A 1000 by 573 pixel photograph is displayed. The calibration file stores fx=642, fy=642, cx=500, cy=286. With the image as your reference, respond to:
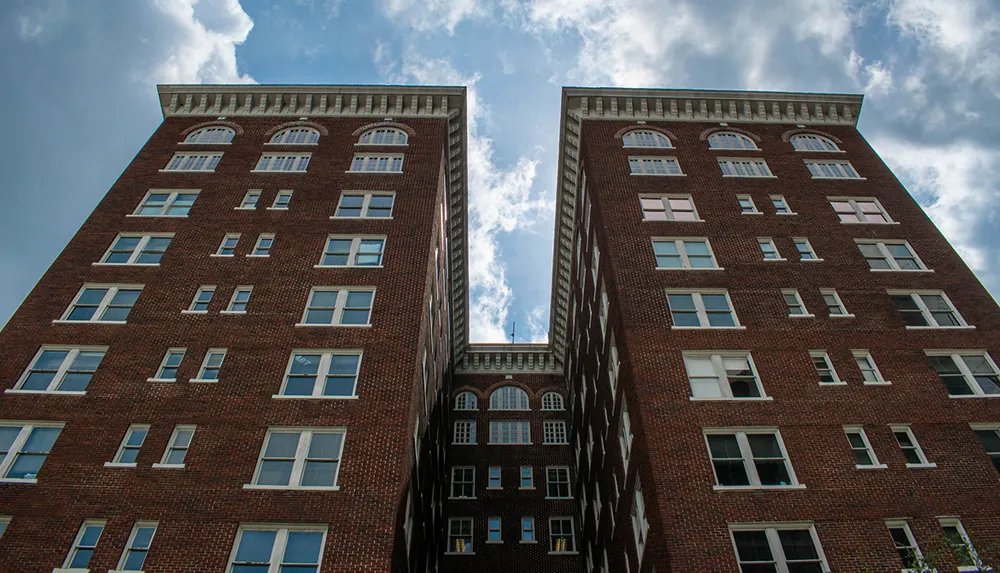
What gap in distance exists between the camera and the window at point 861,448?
23672 mm

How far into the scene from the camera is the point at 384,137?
41.7m

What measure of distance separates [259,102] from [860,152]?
1550 inches

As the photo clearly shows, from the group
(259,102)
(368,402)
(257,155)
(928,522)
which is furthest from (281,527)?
(259,102)

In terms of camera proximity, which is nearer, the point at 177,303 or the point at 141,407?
the point at 141,407

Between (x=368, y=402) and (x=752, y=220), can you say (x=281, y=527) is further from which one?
(x=752, y=220)

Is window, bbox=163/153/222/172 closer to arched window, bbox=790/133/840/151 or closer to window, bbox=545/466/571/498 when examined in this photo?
window, bbox=545/466/571/498

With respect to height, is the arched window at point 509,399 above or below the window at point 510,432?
above

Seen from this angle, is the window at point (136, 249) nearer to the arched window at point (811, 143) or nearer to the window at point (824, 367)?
the window at point (824, 367)

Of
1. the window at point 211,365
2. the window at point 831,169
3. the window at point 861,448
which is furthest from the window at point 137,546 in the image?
the window at point 831,169

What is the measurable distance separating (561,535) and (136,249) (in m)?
31.0

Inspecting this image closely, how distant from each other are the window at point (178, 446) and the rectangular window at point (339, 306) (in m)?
6.76

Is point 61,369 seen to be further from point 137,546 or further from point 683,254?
point 683,254

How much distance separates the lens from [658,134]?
41562 mm

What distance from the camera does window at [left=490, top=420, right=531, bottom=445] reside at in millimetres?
48812
